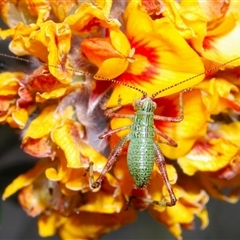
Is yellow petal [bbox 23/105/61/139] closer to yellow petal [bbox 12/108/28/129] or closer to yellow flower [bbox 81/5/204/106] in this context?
yellow petal [bbox 12/108/28/129]

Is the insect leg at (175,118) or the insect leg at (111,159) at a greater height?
the insect leg at (175,118)

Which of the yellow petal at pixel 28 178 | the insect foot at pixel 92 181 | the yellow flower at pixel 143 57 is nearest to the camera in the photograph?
the yellow flower at pixel 143 57

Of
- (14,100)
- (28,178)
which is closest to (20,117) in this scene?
(14,100)

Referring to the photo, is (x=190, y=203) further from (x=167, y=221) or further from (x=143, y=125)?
(x=143, y=125)

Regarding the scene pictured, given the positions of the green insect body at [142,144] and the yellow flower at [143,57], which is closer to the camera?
the yellow flower at [143,57]

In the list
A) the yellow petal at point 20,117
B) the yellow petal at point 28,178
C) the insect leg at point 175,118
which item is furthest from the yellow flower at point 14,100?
the insect leg at point 175,118

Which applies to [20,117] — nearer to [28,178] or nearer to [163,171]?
[28,178]

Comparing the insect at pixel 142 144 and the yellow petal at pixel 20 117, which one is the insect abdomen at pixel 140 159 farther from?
the yellow petal at pixel 20 117

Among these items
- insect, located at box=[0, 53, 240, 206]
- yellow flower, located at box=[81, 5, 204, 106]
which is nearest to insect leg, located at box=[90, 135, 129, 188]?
insect, located at box=[0, 53, 240, 206]
